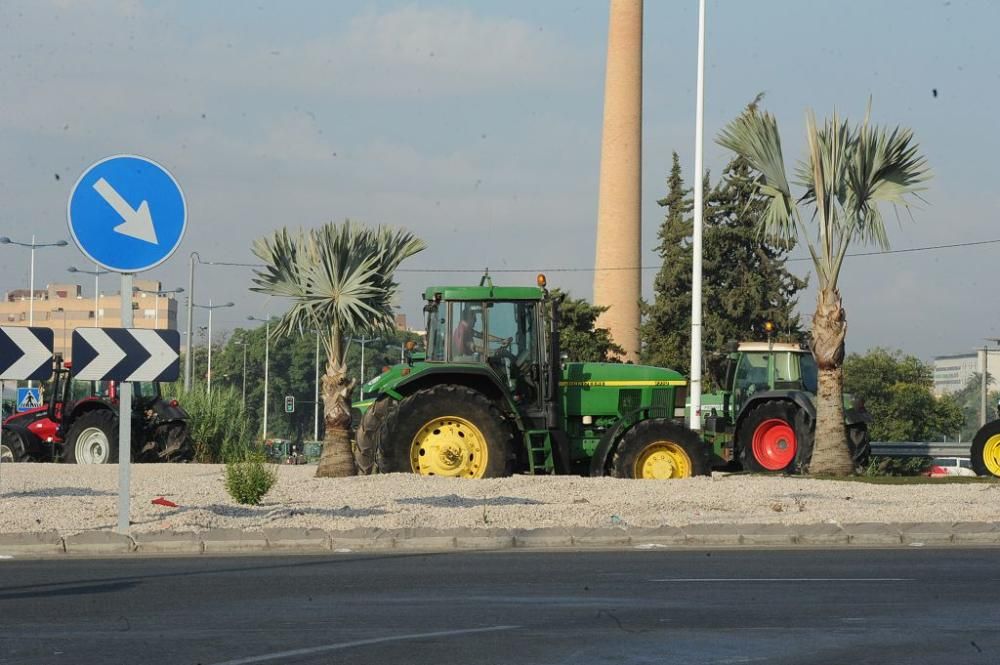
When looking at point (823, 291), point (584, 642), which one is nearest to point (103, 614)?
point (584, 642)

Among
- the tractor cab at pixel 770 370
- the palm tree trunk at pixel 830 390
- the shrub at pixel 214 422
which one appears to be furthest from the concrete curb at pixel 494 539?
the shrub at pixel 214 422

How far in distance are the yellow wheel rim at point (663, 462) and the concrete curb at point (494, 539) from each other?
6.34 meters

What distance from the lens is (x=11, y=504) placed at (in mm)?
15773

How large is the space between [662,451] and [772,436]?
5.06 meters

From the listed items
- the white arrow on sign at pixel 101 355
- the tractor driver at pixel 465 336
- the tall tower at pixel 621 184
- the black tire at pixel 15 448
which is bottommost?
the black tire at pixel 15 448

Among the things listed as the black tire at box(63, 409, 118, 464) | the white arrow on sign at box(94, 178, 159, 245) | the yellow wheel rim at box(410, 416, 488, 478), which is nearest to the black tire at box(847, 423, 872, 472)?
the yellow wheel rim at box(410, 416, 488, 478)

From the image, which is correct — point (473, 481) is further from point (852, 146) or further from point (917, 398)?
point (917, 398)

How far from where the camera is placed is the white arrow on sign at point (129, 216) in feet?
42.2

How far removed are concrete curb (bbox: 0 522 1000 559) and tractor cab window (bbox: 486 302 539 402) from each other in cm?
670

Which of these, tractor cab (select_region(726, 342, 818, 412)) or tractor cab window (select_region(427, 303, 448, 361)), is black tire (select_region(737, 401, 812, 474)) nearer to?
tractor cab (select_region(726, 342, 818, 412))

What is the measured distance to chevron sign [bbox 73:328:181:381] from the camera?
44.4ft

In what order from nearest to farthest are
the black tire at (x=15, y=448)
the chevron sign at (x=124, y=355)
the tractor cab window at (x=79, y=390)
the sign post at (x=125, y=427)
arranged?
the sign post at (x=125, y=427) → the chevron sign at (x=124, y=355) → the tractor cab window at (x=79, y=390) → the black tire at (x=15, y=448)

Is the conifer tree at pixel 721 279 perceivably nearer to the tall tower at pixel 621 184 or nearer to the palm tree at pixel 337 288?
the tall tower at pixel 621 184

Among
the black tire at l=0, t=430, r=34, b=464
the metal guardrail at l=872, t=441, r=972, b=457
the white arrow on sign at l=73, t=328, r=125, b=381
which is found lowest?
the black tire at l=0, t=430, r=34, b=464
